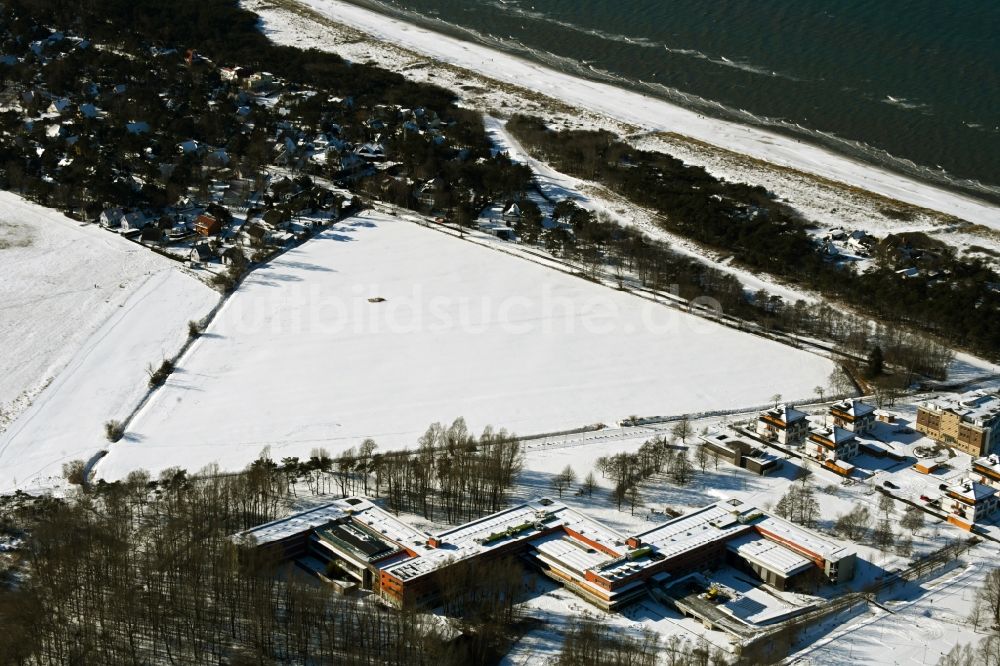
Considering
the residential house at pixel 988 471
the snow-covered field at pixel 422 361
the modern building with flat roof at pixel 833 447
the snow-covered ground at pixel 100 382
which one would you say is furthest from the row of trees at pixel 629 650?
the snow-covered ground at pixel 100 382

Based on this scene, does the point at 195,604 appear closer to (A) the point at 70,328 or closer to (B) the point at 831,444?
(B) the point at 831,444


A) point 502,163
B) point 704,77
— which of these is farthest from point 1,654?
point 704,77

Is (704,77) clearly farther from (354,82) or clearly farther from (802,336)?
(802,336)

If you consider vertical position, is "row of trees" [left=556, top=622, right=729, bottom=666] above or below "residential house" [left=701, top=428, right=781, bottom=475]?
below

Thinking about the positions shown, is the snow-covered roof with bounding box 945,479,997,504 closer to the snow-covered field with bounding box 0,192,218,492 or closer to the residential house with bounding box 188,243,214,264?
the snow-covered field with bounding box 0,192,218,492

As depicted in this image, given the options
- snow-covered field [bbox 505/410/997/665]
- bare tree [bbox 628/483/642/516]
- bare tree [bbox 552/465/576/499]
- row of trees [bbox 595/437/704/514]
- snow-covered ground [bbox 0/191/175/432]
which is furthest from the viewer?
snow-covered ground [bbox 0/191/175/432]

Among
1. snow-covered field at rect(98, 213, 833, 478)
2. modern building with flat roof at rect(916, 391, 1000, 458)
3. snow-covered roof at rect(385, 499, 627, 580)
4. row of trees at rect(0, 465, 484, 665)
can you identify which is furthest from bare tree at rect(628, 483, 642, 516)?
modern building with flat roof at rect(916, 391, 1000, 458)
